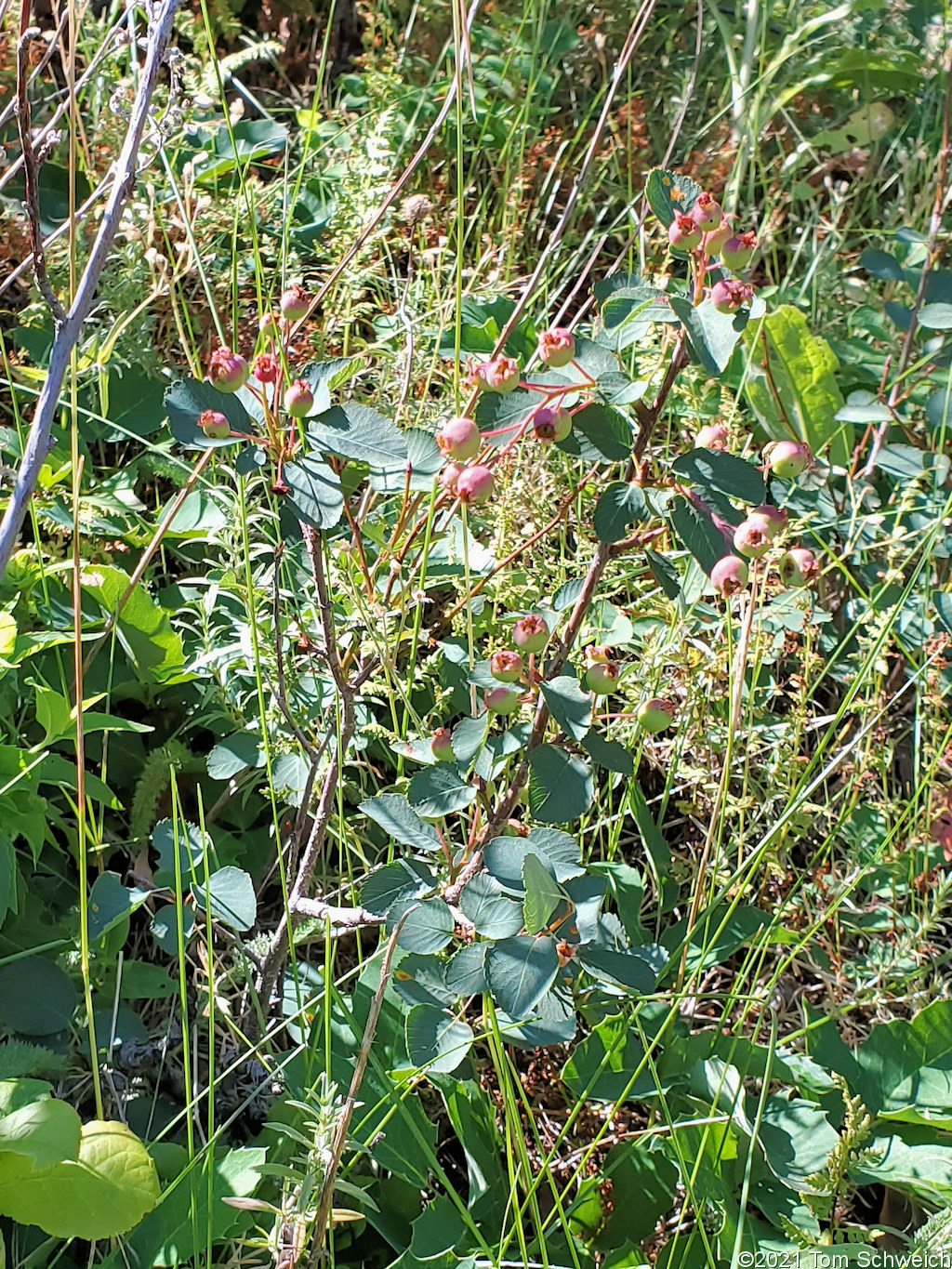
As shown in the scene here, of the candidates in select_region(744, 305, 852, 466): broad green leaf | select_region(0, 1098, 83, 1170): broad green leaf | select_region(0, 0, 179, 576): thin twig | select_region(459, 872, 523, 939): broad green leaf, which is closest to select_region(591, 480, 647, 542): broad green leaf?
select_region(459, 872, 523, 939): broad green leaf

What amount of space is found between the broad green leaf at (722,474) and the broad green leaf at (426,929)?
0.44 m

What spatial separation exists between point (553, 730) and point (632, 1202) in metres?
0.49

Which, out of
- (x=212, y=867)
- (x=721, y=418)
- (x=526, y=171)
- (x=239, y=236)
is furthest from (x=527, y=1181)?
(x=526, y=171)

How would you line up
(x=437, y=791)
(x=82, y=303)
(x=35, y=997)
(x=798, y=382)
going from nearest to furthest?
(x=82, y=303) → (x=437, y=791) → (x=35, y=997) → (x=798, y=382)

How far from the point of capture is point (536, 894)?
913 millimetres

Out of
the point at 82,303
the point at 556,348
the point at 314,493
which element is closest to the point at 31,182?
the point at 82,303

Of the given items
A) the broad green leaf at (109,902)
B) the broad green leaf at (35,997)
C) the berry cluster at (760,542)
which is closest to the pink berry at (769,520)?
the berry cluster at (760,542)

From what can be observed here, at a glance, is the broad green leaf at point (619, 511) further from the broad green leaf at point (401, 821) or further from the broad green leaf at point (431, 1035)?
the broad green leaf at point (431, 1035)

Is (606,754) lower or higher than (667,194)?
lower

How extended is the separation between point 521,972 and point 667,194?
72cm

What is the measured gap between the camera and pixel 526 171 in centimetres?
203

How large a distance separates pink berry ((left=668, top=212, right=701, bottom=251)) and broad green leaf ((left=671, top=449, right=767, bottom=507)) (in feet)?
0.57

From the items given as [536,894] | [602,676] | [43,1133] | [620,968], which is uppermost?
[602,676]

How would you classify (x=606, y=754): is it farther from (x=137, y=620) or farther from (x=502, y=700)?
(x=137, y=620)
